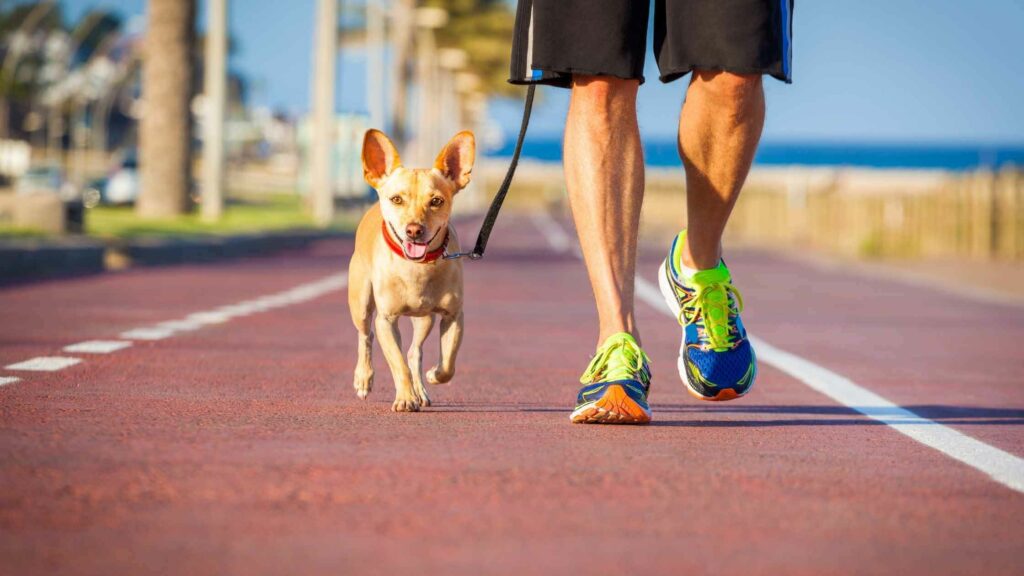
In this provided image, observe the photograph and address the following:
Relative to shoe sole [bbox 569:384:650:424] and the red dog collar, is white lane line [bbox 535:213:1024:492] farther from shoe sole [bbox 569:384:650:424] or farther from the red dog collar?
the red dog collar

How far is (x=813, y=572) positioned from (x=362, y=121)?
66.0m

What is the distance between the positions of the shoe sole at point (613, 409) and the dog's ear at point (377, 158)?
140 centimetres

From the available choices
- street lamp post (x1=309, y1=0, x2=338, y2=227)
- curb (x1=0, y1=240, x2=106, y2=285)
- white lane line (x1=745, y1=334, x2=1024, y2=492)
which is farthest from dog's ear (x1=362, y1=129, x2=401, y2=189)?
street lamp post (x1=309, y1=0, x2=338, y2=227)

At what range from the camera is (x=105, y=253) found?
20.6 meters

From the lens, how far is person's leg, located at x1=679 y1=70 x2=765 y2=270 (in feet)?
19.7

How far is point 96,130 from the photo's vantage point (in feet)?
483

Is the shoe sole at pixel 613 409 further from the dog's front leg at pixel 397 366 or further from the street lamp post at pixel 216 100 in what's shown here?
the street lamp post at pixel 216 100

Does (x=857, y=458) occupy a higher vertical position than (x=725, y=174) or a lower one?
lower

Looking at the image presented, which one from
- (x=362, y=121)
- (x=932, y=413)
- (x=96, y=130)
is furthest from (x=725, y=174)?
(x=96, y=130)

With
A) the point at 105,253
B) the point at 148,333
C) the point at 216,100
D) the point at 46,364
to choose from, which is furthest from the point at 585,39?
the point at 216,100

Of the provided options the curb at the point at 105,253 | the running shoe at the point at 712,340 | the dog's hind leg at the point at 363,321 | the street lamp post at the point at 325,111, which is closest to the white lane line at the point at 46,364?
the dog's hind leg at the point at 363,321

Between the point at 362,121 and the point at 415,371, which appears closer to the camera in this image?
the point at 415,371

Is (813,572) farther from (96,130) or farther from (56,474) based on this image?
(96,130)

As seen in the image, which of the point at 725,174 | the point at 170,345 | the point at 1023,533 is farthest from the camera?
the point at 170,345
